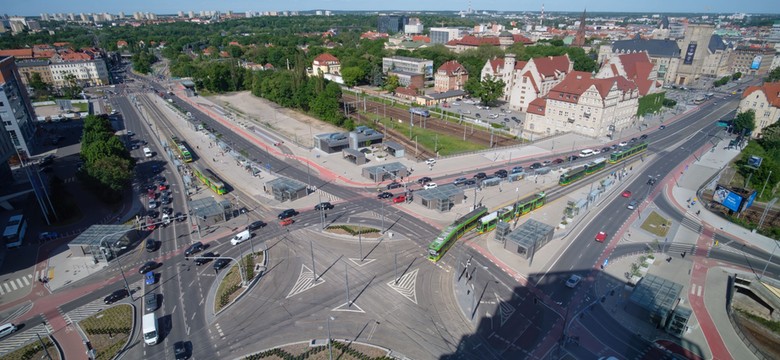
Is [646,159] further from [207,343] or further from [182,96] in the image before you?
[182,96]

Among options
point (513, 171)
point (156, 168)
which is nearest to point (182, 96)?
point (156, 168)

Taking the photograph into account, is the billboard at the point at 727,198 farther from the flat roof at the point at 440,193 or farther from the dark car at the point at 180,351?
the dark car at the point at 180,351

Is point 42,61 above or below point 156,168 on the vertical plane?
above

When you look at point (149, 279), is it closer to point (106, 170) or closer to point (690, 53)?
point (106, 170)

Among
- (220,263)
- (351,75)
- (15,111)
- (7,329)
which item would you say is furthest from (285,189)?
(351,75)

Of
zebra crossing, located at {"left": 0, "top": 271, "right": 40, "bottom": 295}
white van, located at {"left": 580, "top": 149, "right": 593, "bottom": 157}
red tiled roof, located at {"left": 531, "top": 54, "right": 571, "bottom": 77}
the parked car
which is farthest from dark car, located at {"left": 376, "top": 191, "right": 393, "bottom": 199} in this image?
Result: red tiled roof, located at {"left": 531, "top": 54, "right": 571, "bottom": 77}

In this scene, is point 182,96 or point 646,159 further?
point 182,96

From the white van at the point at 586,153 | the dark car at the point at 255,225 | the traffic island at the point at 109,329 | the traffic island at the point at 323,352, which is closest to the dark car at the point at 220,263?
the dark car at the point at 255,225
